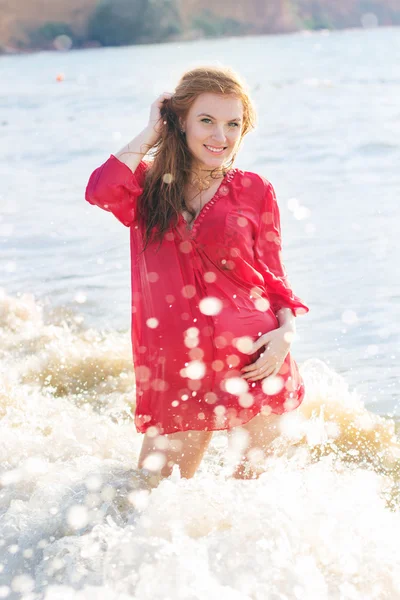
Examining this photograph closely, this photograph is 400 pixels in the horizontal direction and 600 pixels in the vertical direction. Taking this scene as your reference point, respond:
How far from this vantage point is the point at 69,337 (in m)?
7.11

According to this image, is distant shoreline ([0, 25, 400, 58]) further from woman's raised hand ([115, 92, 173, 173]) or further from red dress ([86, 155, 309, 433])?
red dress ([86, 155, 309, 433])

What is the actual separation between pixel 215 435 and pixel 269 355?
1.65 meters

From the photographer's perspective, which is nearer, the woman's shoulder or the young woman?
the young woman

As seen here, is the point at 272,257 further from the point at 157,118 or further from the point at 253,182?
the point at 157,118

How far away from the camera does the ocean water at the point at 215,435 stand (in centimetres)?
320

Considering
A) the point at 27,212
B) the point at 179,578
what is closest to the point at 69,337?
the point at 179,578

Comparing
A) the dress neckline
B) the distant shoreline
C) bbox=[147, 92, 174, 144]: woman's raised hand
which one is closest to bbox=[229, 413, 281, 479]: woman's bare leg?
the dress neckline


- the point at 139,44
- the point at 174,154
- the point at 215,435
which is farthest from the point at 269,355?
the point at 139,44

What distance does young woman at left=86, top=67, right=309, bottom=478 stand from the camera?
11.4ft

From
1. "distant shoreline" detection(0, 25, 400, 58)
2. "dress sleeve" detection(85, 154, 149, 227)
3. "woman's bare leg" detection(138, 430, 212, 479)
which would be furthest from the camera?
"distant shoreline" detection(0, 25, 400, 58)

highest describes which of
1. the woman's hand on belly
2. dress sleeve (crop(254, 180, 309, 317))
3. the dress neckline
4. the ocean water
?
the dress neckline

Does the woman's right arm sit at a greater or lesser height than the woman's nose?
lesser

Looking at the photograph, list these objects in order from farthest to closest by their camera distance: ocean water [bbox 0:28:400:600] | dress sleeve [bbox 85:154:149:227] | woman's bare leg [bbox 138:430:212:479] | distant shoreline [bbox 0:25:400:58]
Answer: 1. distant shoreline [bbox 0:25:400:58]
2. woman's bare leg [bbox 138:430:212:479]
3. dress sleeve [bbox 85:154:149:227]
4. ocean water [bbox 0:28:400:600]

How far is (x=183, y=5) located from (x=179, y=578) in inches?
3977
